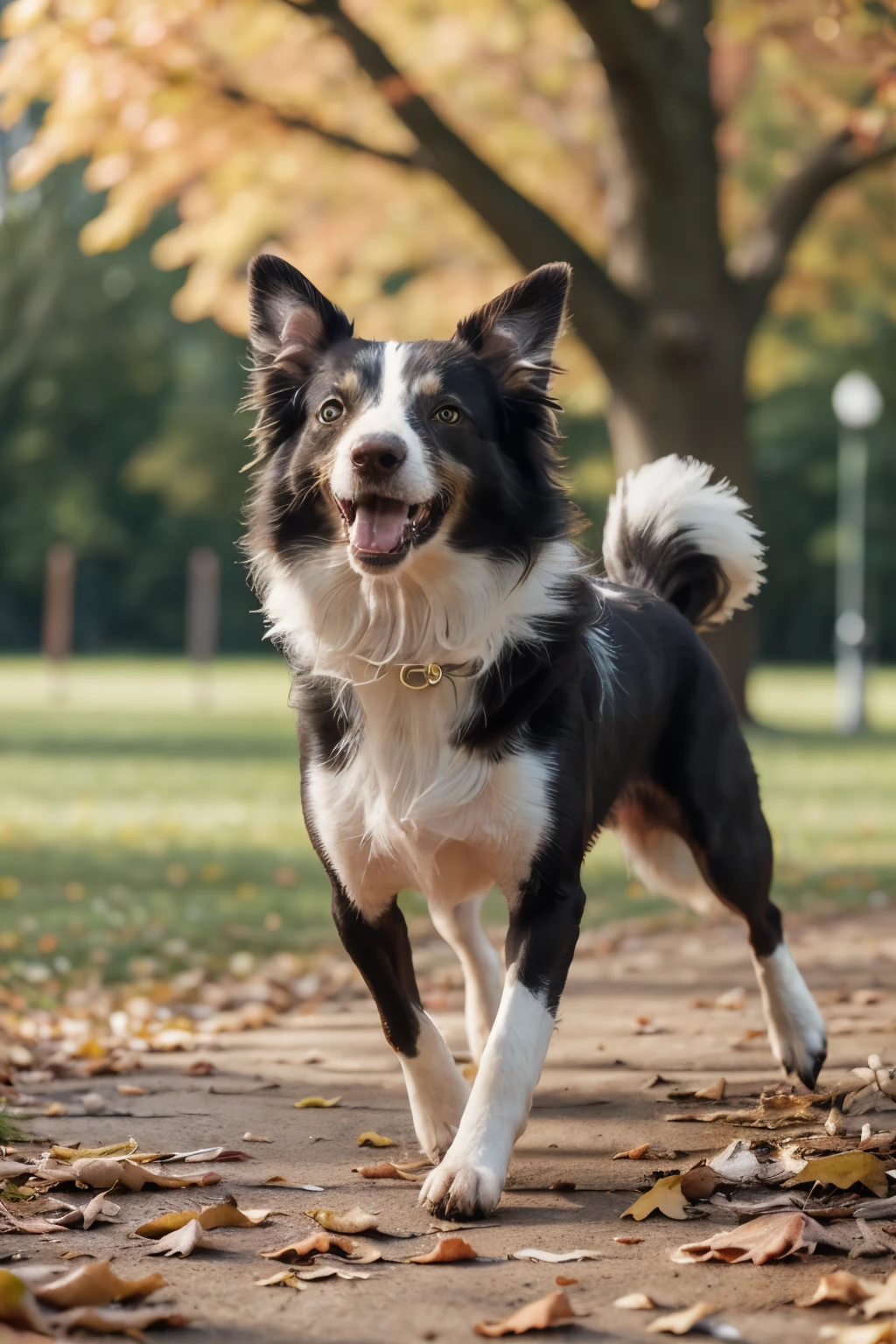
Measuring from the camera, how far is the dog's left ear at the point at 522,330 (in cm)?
406

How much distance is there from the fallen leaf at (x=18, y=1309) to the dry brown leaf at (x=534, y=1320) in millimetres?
704

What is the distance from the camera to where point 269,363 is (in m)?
4.22

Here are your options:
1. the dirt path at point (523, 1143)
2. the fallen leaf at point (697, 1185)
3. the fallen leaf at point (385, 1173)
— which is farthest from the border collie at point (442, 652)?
the fallen leaf at point (697, 1185)

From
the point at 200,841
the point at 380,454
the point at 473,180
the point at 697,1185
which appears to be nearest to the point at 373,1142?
the point at 697,1185

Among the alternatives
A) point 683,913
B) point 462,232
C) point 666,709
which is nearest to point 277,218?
point 462,232

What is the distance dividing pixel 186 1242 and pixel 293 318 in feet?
A: 7.19

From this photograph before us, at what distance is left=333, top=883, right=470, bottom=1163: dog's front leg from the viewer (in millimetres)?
3920

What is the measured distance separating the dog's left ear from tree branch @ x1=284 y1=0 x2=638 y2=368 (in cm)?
843

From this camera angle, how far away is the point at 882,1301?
2.67 m

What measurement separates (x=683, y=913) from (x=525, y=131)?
522 inches

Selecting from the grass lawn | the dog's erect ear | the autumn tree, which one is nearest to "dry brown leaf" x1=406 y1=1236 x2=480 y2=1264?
the dog's erect ear

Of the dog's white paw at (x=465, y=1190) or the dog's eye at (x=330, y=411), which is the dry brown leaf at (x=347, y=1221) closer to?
the dog's white paw at (x=465, y=1190)

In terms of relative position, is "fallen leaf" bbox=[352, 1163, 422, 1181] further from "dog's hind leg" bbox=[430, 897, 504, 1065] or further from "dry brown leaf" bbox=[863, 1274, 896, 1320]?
"dry brown leaf" bbox=[863, 1274, 896, 1320]

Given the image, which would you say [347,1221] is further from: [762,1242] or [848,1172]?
[848,1172]
